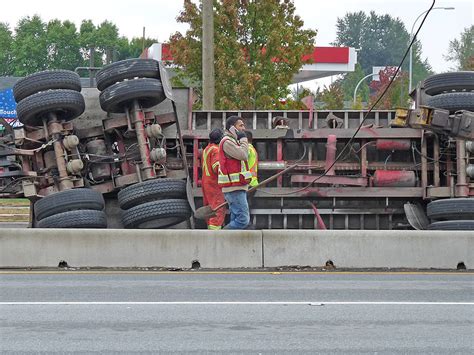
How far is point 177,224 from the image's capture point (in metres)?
15.4

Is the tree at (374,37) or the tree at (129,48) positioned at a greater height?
the tree at (374,37)

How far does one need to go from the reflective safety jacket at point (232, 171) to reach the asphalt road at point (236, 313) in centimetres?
190

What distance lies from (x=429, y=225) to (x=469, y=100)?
1.97m

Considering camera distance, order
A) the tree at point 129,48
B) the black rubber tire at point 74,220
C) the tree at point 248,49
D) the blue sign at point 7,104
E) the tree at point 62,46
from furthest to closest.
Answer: the tree at point 129,48 → the tree at point 62,46 → the blue sign at point 7,104 → the tree at point 248,49 → the black rubber tire at point 74,220

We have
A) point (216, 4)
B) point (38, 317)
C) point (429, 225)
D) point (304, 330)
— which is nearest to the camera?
point (304, 330)

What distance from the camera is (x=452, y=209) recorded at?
47.8ft

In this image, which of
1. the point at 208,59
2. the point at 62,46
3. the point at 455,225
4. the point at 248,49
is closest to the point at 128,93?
the point at 455,225

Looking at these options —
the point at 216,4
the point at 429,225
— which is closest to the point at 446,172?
the point at 429,225

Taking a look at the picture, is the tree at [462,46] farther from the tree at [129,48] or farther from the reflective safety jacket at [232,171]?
the reflective safety jacket at [232,171]

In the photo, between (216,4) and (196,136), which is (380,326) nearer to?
(196,136)

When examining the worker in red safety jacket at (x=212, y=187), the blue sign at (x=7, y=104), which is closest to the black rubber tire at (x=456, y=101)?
the worker in red safety jacket at (x=212, y=187)

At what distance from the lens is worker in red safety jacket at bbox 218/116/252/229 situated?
13.5 metres

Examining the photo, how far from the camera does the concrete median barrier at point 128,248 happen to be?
12619mm

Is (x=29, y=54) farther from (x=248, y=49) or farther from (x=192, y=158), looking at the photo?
(x=192, y=158)
